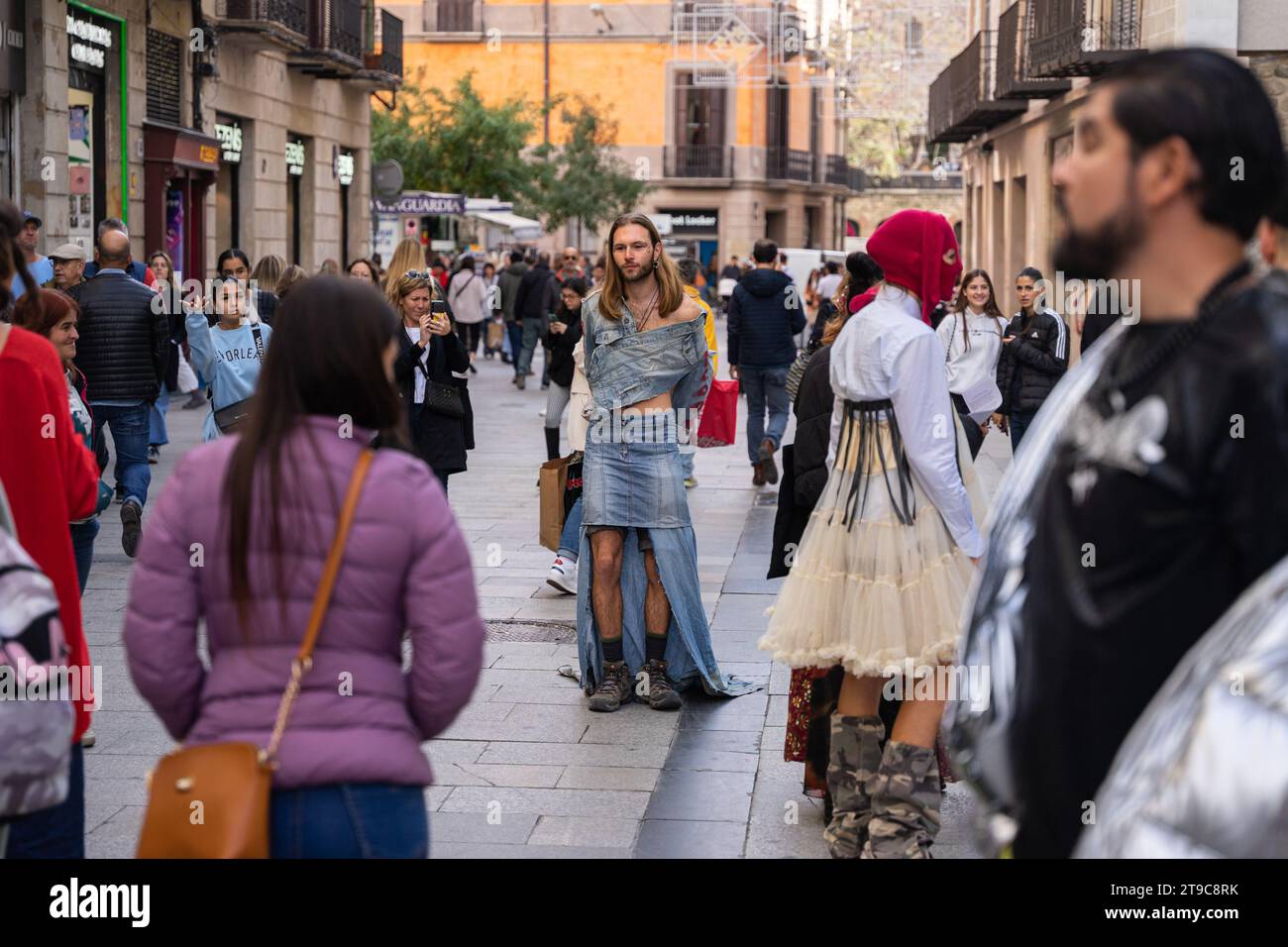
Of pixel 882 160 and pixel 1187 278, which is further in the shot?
pixel 882 160

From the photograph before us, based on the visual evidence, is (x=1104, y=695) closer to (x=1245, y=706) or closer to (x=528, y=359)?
(x=1245, y=706)

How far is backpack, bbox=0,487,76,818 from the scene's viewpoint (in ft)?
10.2

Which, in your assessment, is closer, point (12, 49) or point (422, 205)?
point (12, 49)

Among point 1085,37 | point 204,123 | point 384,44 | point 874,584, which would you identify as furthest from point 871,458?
point 384,44

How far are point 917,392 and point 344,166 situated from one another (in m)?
27.0

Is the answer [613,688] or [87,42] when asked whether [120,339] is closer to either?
[613,688]

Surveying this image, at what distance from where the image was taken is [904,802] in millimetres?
4949

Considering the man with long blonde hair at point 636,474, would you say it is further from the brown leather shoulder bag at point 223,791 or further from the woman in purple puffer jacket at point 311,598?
the brown leather shoulder bag at point 223,791

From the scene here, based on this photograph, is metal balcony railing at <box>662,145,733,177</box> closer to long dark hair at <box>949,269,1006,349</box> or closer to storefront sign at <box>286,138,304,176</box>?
storefront sign at <box>286,138,304,176</box>

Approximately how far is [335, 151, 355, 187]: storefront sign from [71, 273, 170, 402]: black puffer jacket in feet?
64.5

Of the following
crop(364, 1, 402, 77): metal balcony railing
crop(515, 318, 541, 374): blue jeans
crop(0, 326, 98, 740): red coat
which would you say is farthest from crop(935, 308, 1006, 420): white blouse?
crop(364, 1, 402, 77): metal balcony railing

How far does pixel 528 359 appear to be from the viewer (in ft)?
83.7
